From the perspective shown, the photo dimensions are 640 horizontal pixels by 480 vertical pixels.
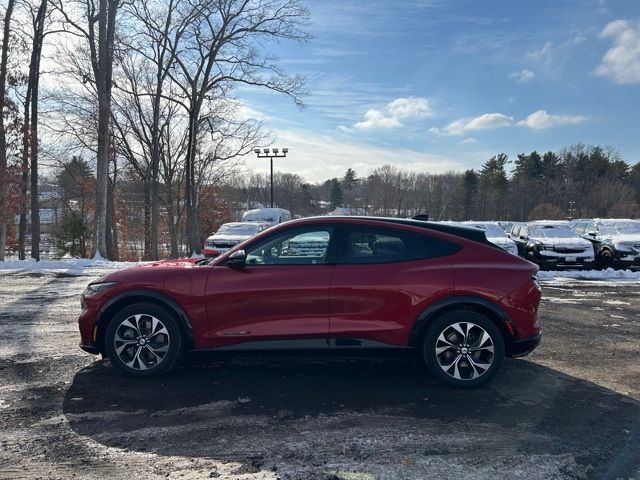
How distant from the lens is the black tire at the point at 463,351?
15.1 ft

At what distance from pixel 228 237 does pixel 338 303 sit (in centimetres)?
1105

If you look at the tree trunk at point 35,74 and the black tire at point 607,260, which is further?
the tree trunk at point 35,74

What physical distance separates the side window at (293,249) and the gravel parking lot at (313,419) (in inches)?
44.7

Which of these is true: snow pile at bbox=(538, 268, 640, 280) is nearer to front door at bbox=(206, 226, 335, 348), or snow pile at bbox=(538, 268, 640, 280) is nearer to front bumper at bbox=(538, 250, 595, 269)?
front bumper at bbox=(538, 250, 595, 269)

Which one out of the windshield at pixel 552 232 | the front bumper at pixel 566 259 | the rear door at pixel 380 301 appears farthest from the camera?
the windshield at pixel 552 232

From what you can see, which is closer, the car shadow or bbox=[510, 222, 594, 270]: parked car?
the car shadow

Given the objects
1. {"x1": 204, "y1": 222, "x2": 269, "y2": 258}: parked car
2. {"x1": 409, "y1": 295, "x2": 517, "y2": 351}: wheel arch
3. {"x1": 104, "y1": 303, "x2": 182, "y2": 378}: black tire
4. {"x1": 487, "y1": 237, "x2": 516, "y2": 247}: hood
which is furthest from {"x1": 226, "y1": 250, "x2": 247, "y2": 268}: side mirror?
{"x1": 487, "y1": 237, "x2": 516, "y2": 247}: hood

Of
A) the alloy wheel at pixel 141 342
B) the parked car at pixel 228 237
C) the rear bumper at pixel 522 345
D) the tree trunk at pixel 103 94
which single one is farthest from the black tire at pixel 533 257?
the tree trunk at pixel 103 94

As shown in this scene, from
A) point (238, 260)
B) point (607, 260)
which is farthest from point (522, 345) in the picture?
point (607, 260)

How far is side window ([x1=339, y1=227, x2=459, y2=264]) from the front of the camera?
471 centimetres

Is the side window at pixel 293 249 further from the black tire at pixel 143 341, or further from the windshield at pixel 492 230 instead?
the windshield at pixel 492 230

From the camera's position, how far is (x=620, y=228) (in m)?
17.7

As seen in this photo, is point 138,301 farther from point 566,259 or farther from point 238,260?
point 566,259

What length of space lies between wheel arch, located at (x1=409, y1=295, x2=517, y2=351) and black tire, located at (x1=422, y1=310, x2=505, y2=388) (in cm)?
5
